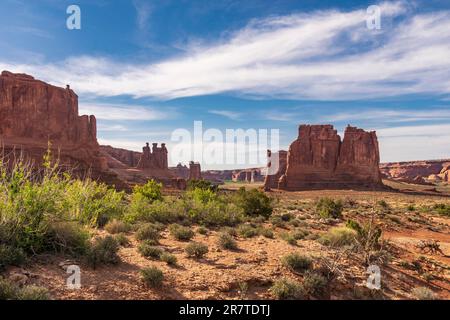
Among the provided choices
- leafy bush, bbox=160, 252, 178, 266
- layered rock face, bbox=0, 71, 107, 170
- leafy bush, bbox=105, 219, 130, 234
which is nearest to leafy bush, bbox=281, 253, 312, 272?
leafy bush, bbox=160, 252, 178, 266

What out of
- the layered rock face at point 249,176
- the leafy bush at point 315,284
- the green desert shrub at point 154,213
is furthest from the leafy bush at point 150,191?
the layered rock face at point 249,176

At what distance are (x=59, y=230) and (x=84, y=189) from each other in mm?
1380

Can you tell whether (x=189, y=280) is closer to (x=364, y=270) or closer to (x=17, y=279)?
(x=17, y=279)

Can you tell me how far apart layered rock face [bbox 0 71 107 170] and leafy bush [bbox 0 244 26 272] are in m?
47.9

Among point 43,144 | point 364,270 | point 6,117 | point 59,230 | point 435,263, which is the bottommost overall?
point 435,263

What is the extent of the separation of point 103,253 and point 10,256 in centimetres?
197

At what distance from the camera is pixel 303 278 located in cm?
769

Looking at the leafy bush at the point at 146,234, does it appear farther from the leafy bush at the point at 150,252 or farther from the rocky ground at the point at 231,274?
the leafy bush at the point at 150,252

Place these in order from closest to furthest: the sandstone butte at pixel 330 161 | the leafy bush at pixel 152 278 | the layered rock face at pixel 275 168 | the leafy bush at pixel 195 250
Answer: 1. the leafy bush at pixel 152 278
2. the leafy bush at pixel 195 250
3. the sandstone butte at pixel 330 161
4. the layered rock face at pixel 275 168

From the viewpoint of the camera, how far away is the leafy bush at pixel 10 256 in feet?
19.7

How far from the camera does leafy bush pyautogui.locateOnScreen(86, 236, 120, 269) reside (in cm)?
722
